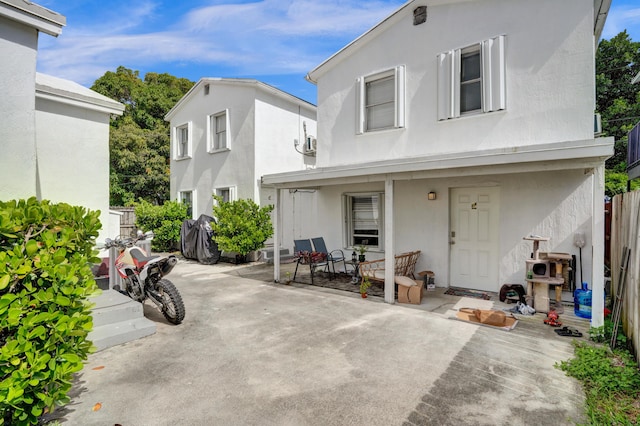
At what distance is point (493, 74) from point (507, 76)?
27 cm

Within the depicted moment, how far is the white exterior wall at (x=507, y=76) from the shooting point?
5.83 metres

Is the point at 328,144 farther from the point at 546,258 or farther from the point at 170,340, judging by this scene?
the point at 170,340

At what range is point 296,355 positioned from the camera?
402cm

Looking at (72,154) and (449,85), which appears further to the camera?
(449,85)

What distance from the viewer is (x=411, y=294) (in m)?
6.17

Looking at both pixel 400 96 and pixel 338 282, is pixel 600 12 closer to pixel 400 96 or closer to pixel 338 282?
pixel 400 96

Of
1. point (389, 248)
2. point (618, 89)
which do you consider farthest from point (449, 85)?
point (618, 89)

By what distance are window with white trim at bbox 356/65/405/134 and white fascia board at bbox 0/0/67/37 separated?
6057 millimetres

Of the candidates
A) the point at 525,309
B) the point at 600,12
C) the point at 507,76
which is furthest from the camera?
the point at 507,76

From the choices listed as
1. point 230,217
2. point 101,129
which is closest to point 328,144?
point 230,217

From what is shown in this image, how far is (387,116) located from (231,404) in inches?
279

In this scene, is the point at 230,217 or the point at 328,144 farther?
the point at 230,217

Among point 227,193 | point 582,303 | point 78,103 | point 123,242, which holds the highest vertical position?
point 78,103

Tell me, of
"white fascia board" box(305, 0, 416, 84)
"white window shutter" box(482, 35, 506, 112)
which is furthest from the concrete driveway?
"white fascia board" box(305, 0, 416, 84)
